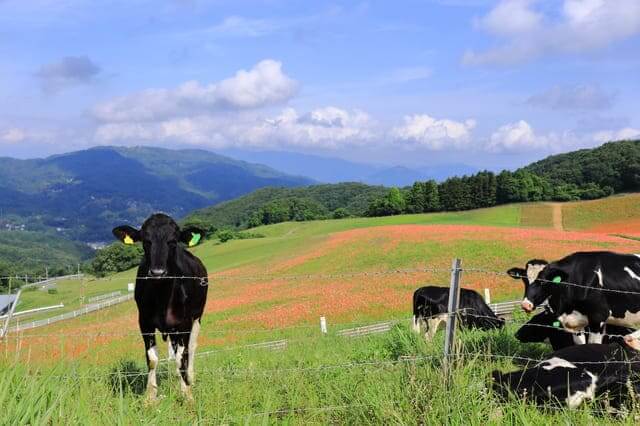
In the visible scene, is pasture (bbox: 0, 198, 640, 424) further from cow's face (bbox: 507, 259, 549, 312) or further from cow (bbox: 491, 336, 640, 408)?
cow's face (bbox: 507, 259, 549, 312)

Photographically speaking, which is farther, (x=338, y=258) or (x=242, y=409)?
(x=338, y=258)

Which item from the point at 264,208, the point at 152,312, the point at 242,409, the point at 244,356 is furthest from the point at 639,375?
the point at 264,208

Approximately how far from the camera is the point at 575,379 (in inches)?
249

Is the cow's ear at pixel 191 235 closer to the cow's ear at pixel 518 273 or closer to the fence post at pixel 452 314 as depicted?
the fence post at pixel 452 314

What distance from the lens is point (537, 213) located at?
85625 mm

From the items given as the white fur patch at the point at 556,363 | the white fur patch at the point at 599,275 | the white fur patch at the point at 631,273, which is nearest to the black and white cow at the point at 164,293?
the white fur patch at the point at 556,363

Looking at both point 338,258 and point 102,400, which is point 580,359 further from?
point 338,258

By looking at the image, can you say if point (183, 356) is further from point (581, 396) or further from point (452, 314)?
point (581, 396)

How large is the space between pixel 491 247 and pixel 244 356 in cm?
3161

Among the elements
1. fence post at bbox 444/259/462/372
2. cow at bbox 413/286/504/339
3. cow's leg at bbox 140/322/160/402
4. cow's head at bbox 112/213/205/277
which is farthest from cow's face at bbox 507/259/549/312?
cow's leg at bbox 140/322/160/402

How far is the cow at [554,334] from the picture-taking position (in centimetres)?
916

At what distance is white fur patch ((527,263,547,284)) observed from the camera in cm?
978

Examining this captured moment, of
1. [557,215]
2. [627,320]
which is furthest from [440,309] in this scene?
[557,215]

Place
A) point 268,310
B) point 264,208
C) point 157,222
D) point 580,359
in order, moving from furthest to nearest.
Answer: point 264,208 → point 268,310 → point 157,222 → point 580,359
